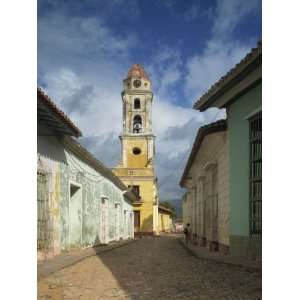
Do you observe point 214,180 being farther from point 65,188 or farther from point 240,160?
point 240,160

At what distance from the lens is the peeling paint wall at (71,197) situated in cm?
1055

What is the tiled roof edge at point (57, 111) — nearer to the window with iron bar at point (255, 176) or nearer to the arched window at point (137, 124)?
the window with iron bar at point (255, 176)

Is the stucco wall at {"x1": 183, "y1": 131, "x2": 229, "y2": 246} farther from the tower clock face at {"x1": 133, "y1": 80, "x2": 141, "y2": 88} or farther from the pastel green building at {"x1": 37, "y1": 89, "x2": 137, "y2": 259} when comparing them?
the tower clock face at {"x1": 133, "y1": 80, "x2": 141, "y2": 88}

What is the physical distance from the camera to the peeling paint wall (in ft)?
34.6

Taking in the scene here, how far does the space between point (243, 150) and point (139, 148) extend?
28.4 m

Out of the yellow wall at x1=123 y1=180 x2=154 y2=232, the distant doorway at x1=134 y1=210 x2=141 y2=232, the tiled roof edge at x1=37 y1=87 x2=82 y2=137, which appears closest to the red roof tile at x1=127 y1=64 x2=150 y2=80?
the yellow wall at x1=123 y1=180 x2=154 y2=232

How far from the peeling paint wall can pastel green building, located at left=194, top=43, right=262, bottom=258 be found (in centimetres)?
379

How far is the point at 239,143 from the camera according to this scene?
848 centimetres

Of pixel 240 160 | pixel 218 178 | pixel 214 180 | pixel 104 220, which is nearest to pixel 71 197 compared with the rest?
pixel 214 180
